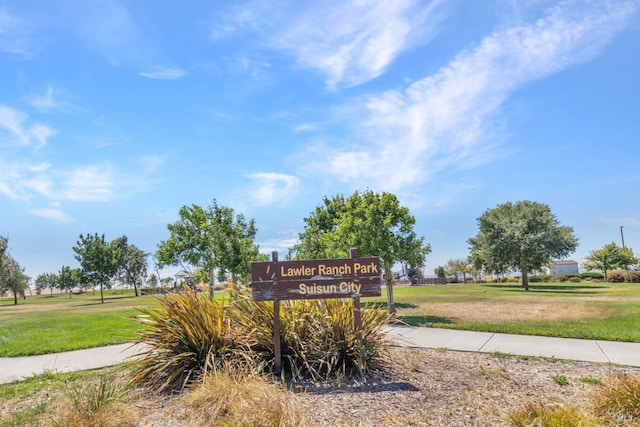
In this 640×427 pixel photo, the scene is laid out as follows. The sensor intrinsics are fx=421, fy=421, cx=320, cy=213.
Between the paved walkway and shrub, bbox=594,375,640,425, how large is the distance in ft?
7.73

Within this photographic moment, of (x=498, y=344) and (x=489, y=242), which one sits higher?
(x=489, y=242)

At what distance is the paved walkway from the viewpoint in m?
6.95

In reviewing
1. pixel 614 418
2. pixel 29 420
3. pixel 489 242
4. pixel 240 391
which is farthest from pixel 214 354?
pixel 489 242

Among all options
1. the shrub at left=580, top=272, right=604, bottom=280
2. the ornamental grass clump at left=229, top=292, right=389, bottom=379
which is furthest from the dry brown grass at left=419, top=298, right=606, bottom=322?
the shrub at left=580, top=272, right=604, bottom=280

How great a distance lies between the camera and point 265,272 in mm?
6500

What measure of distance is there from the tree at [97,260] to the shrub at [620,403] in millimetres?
43984

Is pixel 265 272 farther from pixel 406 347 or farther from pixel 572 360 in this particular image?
pixel 572 360

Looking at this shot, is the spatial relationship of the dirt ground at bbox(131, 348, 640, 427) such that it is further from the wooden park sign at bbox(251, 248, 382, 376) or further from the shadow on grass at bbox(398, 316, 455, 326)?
the shadow on grass at bbox(398, 316, 455, 326)

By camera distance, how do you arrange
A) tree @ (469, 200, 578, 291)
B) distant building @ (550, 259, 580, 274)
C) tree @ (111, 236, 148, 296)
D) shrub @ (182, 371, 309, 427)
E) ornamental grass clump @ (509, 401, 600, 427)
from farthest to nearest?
distant building @ (550, 259, 580, 274) → tree @ (111, 236, 148, 296) → tree @ (469, 200, 578, 291) → shrub @ (182, 371, 309, 427) → ornamental grass clump @ (509, 401, 600, 427)

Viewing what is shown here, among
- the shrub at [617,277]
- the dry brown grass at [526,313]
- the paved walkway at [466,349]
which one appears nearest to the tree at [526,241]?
the shrub at [617,277]

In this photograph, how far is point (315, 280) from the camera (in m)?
6.51

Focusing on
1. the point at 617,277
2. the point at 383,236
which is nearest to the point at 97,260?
the point at 383,236

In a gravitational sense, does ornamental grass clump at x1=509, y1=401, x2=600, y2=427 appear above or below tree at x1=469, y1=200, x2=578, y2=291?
below

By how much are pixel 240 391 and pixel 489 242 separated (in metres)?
34.2
